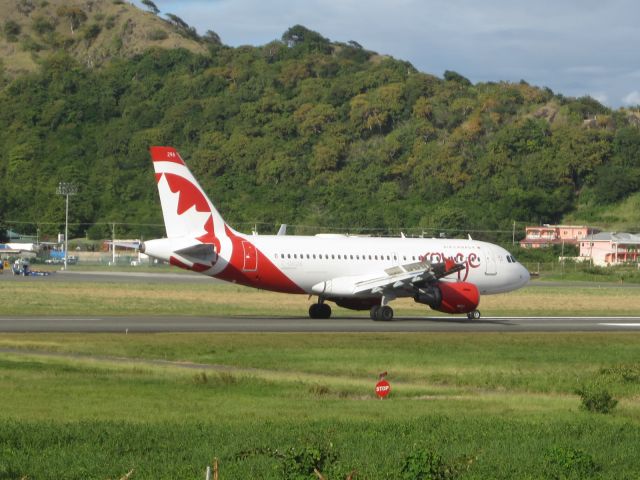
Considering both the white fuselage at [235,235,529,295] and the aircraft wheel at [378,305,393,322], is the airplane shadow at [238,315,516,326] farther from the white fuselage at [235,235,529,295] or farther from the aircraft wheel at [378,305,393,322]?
the white fuselage at [235,235,529,295]

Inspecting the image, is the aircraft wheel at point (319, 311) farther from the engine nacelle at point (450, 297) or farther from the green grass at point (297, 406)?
the green grass at point (297, 406)

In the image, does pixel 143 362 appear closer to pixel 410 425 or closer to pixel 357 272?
pixel 410 425

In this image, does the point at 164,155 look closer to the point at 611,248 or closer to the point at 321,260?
the point at 321,260

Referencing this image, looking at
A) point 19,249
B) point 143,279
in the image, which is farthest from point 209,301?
point 19,249

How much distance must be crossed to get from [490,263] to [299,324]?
40.8ft

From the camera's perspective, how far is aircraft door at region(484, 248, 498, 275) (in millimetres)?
54562

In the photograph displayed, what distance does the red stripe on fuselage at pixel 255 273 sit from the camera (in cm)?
4700

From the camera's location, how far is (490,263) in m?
54.7

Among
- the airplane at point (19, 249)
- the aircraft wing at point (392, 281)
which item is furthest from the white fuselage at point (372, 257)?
the airplane at point (19, 249)

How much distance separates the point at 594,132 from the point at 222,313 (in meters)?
128

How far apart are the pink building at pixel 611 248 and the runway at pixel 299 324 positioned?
9297 cm

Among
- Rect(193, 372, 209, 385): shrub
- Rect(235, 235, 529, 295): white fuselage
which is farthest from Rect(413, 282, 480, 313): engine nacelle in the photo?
Rect(193, 372, 209, 385): shrub

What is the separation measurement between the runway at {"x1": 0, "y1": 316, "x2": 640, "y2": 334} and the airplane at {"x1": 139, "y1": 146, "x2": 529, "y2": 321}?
1.18 meters

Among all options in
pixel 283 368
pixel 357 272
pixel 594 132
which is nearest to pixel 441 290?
pixel 357 272
